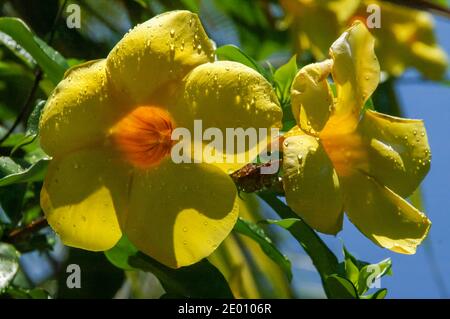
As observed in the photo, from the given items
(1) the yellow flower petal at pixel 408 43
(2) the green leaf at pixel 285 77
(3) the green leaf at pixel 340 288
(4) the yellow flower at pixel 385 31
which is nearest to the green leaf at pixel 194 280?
(3) the green leaf at pixel 340 288

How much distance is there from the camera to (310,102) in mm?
822

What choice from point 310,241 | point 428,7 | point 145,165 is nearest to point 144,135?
point 145,165

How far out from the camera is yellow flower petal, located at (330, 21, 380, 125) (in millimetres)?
870

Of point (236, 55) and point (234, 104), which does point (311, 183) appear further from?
point (236, 55)

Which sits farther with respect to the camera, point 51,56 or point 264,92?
point 51,56

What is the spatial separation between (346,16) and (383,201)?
1.00m

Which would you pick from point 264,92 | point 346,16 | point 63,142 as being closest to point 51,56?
point 63,142

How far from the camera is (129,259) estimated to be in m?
1.07

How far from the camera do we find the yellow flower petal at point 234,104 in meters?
0.77

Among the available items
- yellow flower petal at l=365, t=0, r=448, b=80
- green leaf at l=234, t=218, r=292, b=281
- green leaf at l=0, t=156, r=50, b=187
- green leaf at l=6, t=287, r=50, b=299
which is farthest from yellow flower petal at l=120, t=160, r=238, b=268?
yellow flower petal at l=365, t=0, r=448, b=80

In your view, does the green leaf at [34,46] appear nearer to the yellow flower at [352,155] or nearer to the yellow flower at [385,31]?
the yellow flower at [352,155]

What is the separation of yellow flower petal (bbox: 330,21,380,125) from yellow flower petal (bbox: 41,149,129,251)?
25cm

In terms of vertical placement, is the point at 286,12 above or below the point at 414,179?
below
